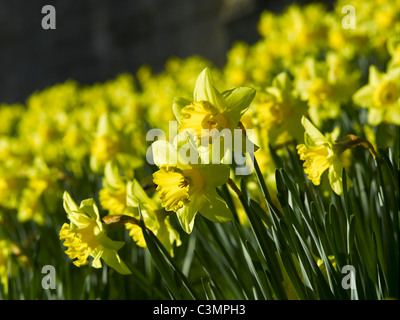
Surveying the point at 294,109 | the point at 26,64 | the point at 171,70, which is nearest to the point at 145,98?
the point at 171,70

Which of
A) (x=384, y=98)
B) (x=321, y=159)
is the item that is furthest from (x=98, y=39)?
(x=321, y=159)

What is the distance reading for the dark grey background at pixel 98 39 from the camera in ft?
21.0

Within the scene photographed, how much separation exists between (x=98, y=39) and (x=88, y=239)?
666cm

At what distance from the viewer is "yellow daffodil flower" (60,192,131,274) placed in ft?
3.65

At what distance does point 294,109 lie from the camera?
148 cm

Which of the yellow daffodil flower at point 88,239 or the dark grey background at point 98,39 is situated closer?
the yellow daffodil flower at point 88,239

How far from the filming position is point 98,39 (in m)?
7.35

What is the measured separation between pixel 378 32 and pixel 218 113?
188cm

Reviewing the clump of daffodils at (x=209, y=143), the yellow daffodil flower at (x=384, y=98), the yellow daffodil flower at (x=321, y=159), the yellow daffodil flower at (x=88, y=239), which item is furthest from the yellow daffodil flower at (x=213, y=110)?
the yellow daffodil flower at (x=384, y=98)

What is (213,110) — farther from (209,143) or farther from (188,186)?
(188,186)

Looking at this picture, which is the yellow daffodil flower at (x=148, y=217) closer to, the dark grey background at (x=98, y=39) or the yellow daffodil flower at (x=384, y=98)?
the yellow daffodil flower at (x=384, y=98)

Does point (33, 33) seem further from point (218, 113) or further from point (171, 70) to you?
point (218, 113)

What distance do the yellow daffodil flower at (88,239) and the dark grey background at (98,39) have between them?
4992 mm

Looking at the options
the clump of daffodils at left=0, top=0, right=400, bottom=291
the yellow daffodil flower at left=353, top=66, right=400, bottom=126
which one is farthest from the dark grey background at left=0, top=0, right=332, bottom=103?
the yellow daffodil flower at left=353, top=66, right=400, bottom=126
